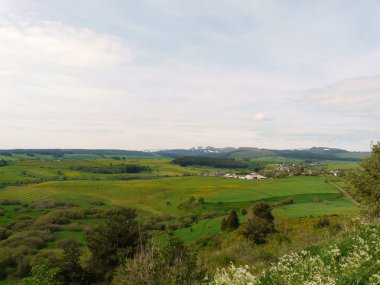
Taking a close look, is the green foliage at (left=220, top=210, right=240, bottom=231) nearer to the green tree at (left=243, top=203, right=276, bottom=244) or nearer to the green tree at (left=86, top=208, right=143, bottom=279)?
the green tree at (left=243, top=203, right=276, bottom=244)

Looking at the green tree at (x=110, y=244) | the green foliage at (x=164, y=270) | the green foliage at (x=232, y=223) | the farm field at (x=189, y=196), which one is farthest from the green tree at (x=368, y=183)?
the farm field at (x=189, y=196)

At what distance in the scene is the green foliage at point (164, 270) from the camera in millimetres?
10492

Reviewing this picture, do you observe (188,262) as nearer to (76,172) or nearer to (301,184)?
(301,184)

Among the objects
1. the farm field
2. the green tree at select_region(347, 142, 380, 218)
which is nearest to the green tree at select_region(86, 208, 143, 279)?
the green tree at select_region(347, 142, 380, 218)

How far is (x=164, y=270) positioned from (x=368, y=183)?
1965 centimetres

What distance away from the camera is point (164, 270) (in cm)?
1095

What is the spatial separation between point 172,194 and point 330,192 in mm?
48666

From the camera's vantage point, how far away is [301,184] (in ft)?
342

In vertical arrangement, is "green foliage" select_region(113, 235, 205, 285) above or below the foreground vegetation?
above

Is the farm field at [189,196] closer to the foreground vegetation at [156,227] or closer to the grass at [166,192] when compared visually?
the grass at [166,192]

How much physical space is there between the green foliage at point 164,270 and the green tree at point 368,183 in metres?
17.3

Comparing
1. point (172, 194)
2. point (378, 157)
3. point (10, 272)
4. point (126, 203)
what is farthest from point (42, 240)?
point (378, 157)

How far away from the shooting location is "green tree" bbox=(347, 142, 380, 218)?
24.7m

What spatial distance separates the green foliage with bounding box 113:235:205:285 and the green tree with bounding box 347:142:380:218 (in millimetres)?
17328
